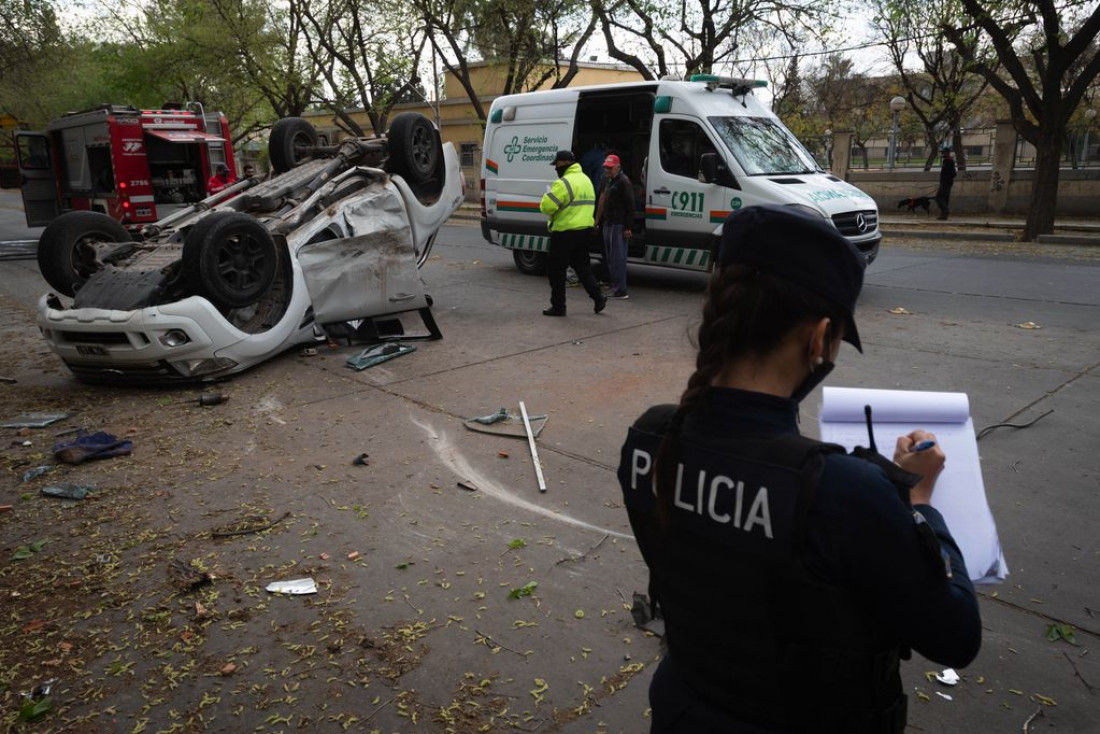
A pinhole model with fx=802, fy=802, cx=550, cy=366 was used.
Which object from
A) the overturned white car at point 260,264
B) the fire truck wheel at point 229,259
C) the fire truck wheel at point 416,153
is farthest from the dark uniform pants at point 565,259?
the fire truck wheel at point 229,259

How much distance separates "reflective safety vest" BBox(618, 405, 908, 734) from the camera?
124cm

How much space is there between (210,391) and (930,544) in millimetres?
6761

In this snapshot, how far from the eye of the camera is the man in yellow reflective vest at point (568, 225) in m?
9.26

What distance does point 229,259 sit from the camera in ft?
23.4

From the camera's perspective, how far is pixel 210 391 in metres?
6.98

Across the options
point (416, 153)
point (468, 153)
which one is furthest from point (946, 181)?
point (468, 153)

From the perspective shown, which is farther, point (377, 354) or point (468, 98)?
point (468, 98)

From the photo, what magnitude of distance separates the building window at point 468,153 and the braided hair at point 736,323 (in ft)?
124

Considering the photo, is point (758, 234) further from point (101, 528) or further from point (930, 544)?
point (101, 528)

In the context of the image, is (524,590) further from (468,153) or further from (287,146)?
(468,153)

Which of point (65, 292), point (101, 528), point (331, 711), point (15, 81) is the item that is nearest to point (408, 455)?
point (101, 528)

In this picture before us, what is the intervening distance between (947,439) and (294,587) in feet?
10.0

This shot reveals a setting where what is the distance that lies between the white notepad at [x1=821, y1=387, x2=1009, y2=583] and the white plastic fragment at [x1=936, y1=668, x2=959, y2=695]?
1571mm

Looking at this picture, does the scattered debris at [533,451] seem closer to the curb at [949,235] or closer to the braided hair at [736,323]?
the braided hair at [736,323]
